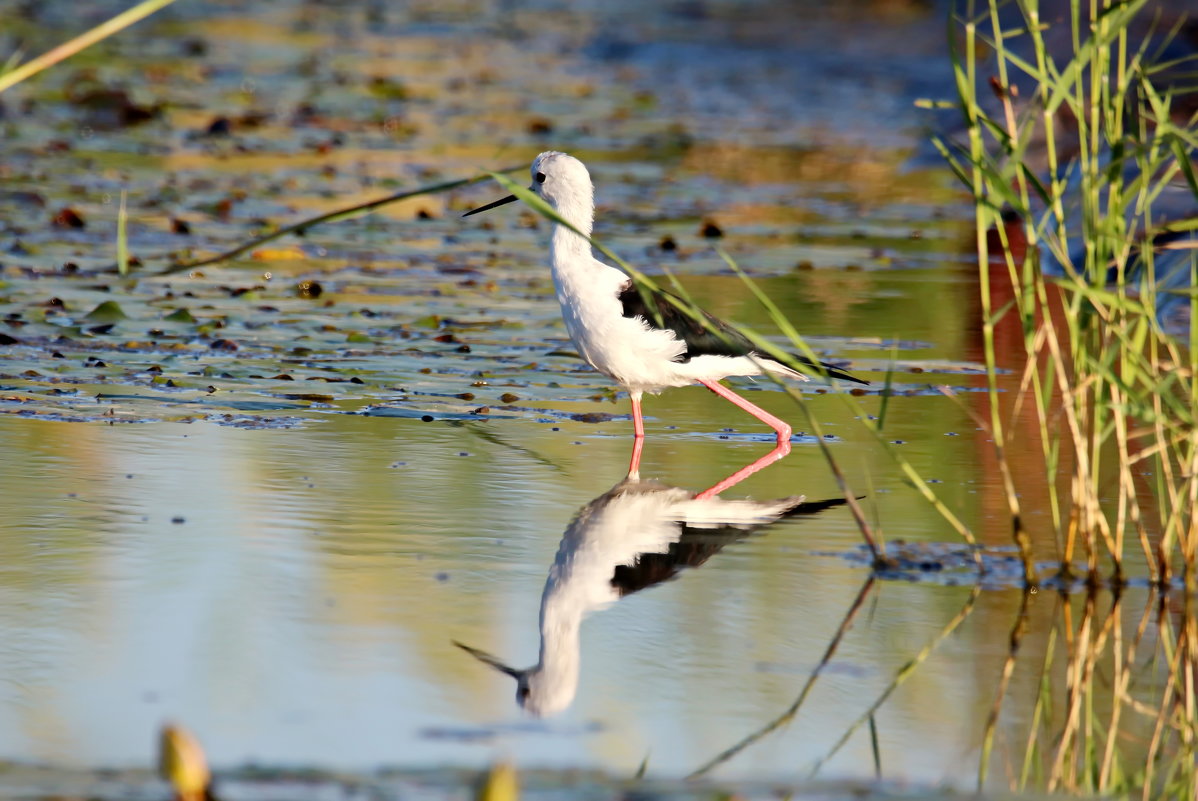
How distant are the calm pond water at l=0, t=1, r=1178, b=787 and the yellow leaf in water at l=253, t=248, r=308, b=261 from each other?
0.08 feet

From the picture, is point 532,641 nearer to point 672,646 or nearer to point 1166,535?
point 672,646

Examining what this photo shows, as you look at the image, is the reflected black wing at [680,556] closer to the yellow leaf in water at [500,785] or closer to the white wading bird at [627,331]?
the white wading bird at [627,331]

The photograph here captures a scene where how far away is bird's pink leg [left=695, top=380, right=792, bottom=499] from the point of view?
560 cm

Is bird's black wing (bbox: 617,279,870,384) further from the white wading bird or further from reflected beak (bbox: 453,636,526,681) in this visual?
reflected beak (bbox: 453,636,526,681)

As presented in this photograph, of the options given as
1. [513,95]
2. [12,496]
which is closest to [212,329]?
[12,496]

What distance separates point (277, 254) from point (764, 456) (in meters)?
4.49

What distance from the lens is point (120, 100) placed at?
1570 cm

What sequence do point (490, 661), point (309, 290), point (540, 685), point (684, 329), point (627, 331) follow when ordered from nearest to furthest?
point (540, 685)
point (490, 661)
point (627, 331)
point (684, 329)
point (309, 290)

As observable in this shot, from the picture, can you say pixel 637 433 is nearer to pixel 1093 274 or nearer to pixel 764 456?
pixel 764 456

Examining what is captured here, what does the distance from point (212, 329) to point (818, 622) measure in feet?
13.7

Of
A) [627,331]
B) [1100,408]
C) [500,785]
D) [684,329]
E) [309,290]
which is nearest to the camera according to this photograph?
[500,785]

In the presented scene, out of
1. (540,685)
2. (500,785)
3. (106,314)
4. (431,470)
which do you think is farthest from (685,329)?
(500,785)

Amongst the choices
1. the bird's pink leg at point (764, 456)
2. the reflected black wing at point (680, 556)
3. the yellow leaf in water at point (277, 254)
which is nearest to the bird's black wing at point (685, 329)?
the bird's pink leg at point (764, 456)

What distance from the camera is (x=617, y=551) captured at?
4695 mm
